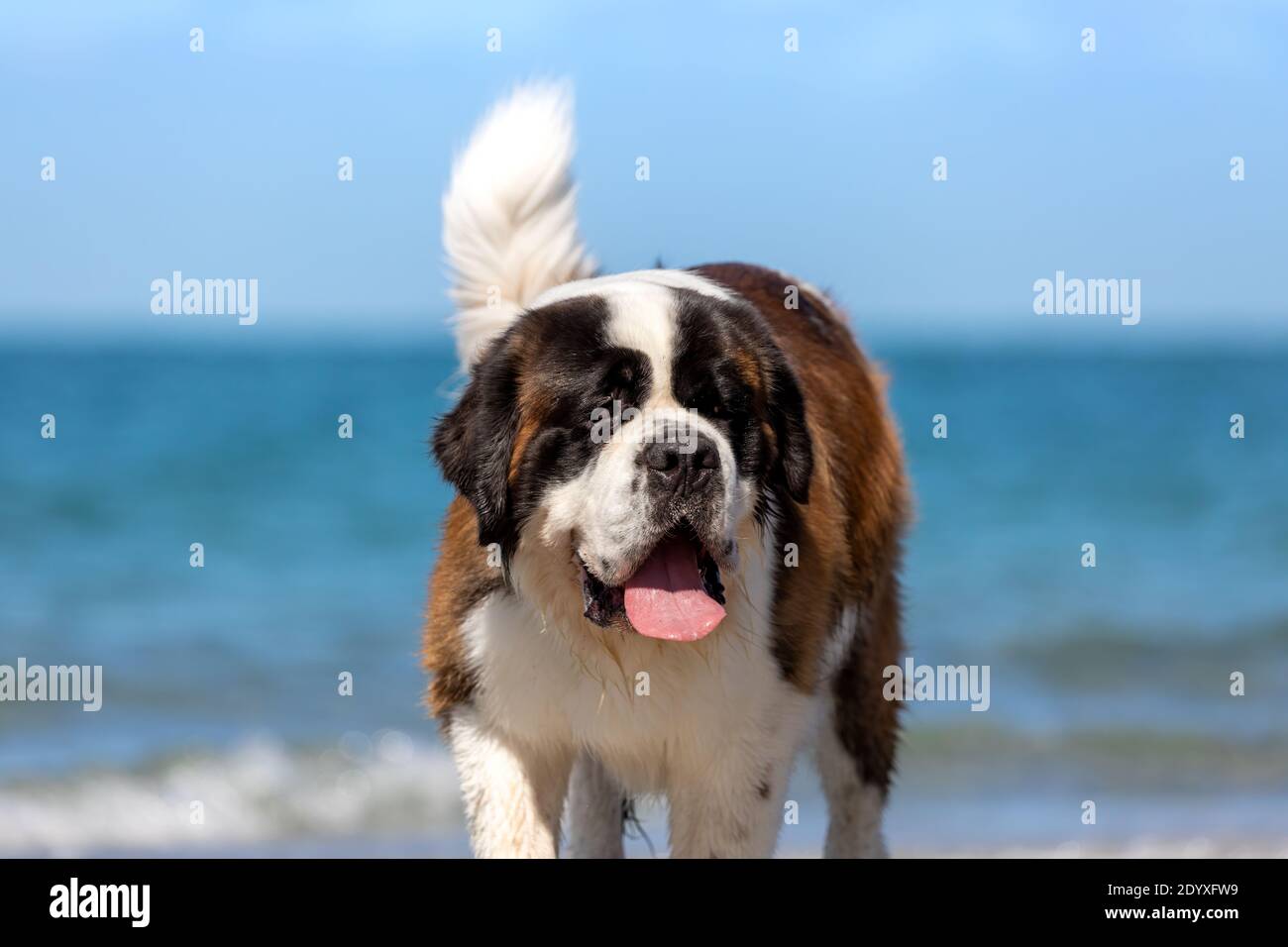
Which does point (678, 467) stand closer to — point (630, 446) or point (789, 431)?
point (630, 446)

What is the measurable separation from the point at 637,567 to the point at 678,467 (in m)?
0.29

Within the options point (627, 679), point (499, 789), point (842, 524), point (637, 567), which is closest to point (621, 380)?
point (637, 567)

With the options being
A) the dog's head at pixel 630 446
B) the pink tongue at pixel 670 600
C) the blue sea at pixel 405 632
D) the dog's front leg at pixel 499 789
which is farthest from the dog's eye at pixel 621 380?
the blue sea at pixel 405 632

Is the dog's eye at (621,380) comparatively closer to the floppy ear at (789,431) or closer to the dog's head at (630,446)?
the dog's head at (630,446)

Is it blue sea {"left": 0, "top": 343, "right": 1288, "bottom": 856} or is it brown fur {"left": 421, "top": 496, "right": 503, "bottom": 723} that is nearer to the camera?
brown fur {"left": 421, "top": 496, "right": 503, "bottom": 723}

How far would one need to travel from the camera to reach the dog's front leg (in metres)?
4.59

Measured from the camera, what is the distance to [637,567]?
13.8 feet

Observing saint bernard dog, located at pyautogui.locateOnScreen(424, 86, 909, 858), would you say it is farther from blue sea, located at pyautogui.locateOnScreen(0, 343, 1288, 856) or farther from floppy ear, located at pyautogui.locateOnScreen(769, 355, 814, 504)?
blue sea, located at pyautogui.locateOnScreen(0, 343, 1288, 856)

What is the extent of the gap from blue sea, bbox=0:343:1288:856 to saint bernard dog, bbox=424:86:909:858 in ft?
2.24

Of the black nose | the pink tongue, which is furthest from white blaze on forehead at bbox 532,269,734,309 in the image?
the pink tongue

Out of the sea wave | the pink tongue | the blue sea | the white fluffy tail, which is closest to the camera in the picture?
the pink tongue

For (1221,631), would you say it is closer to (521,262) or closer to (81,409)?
(521,262)

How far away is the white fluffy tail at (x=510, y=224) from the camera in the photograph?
5.63 meters

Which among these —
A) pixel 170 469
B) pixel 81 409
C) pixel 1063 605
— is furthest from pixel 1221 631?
pixel 81 409
